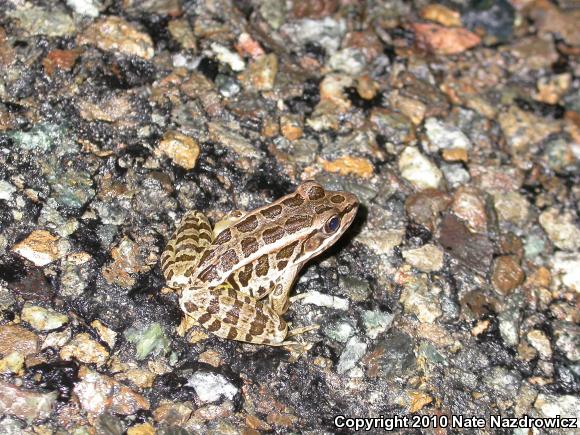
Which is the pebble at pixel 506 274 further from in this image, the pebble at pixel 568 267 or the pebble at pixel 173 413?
the pebble at pixel 173 413

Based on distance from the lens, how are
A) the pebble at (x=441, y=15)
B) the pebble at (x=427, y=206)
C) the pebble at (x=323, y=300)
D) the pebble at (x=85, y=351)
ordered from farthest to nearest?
the pebble at (x=441, y=15)
the pebble at (x=427, y=206)
the pebble at (x=323, y=300)
the pebble at (x=85, y=351)

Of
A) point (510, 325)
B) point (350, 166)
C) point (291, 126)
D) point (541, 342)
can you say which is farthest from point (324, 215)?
point (541, 342)

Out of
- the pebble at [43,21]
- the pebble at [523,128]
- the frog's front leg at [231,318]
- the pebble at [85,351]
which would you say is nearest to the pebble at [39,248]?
the pebble at [85,351]

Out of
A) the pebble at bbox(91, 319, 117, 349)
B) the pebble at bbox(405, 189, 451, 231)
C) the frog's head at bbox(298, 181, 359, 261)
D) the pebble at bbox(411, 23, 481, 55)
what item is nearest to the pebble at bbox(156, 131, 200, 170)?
the frog's head at bbox(298, 181, 359, 261)

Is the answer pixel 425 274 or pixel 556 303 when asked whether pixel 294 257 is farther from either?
pixel 556 303

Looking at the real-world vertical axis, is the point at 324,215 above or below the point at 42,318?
below

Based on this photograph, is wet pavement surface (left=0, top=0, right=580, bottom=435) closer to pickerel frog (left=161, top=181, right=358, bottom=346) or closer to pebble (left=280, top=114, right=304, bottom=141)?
pebble (left=280, top=114, right=304, bottom=141)

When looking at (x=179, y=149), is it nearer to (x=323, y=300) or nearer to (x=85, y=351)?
(x=323, y=300)
